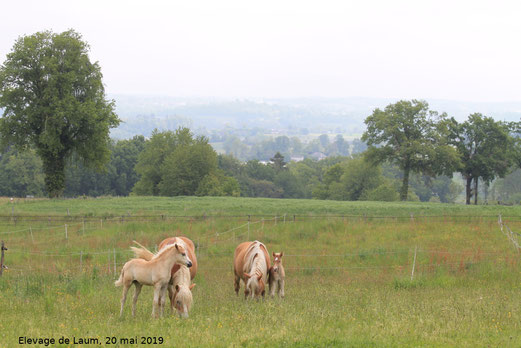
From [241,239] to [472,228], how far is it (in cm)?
1372

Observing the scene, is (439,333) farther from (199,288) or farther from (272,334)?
(199,288)

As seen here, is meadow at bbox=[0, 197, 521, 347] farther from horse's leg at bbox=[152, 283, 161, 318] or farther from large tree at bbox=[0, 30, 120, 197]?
large tree at bbox=[0, 30, 120, 197]

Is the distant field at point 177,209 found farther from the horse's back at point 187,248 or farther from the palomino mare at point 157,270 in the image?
the palomino mare at point 157,270

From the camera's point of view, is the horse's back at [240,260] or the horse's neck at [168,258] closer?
the horse's neck at [168,258]

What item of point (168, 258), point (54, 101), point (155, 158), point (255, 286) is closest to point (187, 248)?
point (255, 286)

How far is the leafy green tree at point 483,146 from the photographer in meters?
60.6

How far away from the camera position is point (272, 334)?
32.1ft

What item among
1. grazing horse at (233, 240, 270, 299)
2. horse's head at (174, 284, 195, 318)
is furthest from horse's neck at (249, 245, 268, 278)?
horse's head at (174, 284, 195, 318)

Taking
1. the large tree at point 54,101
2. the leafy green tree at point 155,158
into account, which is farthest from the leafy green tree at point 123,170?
the large tree at point 54,101

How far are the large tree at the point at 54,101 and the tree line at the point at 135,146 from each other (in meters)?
0.09

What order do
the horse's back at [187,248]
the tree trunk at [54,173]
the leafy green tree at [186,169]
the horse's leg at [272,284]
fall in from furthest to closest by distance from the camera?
the leafy green tree at [186,169] → the tree trunk at [54,173] → the horse's leg at [272,284] → the horse's back at [187,248]

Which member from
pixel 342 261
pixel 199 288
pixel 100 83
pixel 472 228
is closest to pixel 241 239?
pixel 342 261

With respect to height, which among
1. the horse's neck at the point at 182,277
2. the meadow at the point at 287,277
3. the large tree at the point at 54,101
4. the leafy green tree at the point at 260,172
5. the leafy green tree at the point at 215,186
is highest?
the large tree at the point at 54,101

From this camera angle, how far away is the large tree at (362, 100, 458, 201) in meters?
57.6
